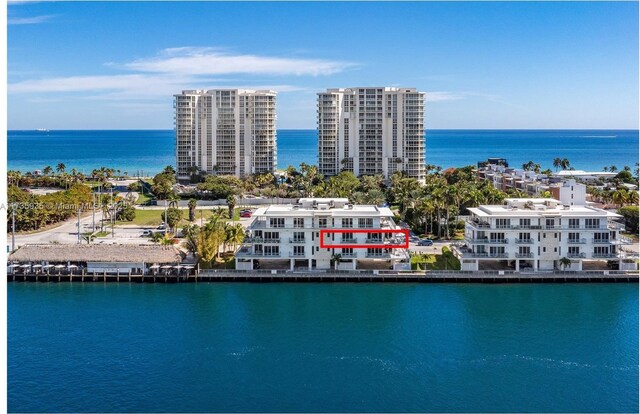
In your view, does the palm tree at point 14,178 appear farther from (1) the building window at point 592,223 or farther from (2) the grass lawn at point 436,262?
(1) the building window at point 592,223

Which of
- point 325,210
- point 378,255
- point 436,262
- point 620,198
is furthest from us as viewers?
point 620,198

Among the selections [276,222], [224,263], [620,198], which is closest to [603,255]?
[276,222]

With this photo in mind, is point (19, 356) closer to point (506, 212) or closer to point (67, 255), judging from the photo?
point (67, 255)

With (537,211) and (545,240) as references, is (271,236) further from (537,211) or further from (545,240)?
(545,240)

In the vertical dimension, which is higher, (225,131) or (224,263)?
(225,131)

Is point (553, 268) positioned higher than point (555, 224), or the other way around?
point (555, 224)

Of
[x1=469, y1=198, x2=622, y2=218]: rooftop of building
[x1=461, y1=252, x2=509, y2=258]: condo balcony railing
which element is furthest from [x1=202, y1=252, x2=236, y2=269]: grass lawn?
[x1=469, y1=198, x2=622, y2=218]: rooftop of building

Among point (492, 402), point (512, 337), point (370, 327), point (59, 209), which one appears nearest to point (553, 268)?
point (512, 337)
